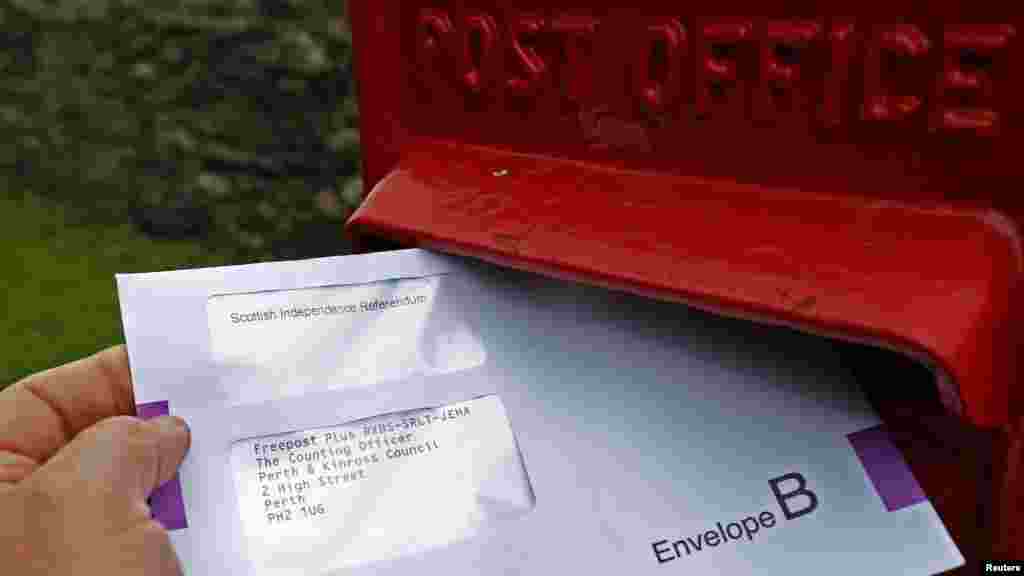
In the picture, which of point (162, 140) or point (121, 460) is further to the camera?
point (162, 140)

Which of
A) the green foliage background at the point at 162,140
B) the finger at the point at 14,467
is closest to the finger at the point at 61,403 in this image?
the finger at the point at 14,467

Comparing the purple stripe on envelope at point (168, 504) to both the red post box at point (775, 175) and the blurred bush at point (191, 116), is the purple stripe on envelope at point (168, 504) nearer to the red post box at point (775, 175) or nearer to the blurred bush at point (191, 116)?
the red post box at point (775, 175)

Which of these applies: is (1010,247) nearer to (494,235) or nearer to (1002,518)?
(1002,518)

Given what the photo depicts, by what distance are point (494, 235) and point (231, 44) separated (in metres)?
2.37

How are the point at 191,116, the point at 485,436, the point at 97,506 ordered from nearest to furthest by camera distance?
the point at 97,506 < the point at 485,436 < the point at 191,116

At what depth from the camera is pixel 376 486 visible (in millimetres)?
A: 708

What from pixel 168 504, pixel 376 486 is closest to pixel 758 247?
pixel 376 486

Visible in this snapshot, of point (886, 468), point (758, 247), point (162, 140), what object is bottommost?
point (162, 140)

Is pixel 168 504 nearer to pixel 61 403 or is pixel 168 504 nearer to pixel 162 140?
pixel 61 403

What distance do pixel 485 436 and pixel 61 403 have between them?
324mm

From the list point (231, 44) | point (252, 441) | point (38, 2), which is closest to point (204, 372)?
point (252, 441)

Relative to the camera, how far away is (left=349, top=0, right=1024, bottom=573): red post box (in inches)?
24.2

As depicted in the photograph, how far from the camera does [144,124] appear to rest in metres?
3.00

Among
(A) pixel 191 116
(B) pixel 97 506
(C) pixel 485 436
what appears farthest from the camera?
(A) pixel 191 116
